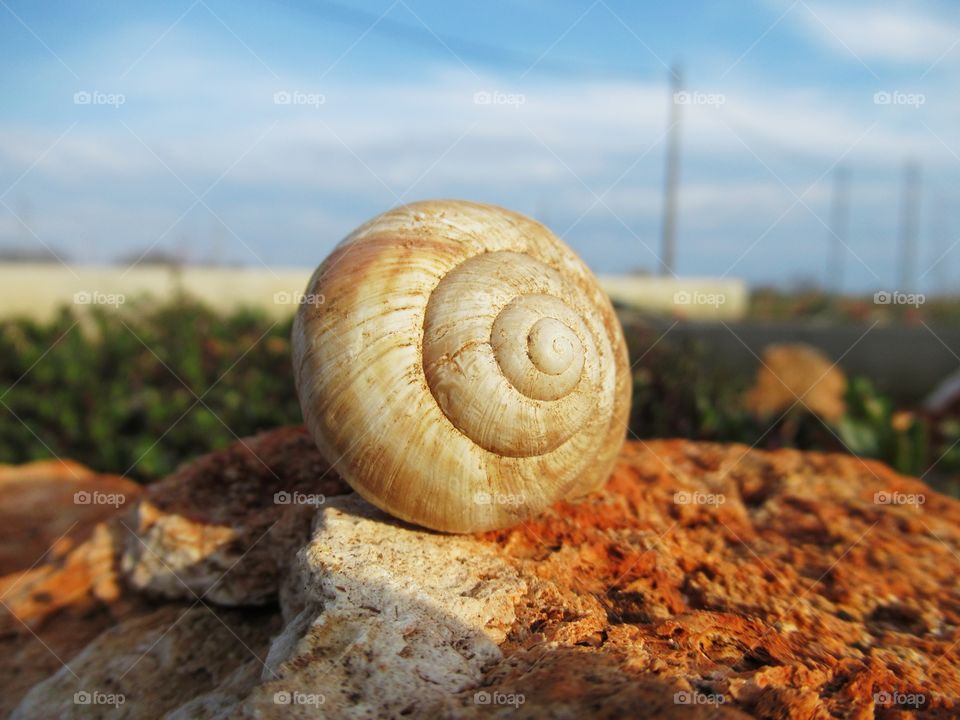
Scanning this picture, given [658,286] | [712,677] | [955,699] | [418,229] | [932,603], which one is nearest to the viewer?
[712,677]

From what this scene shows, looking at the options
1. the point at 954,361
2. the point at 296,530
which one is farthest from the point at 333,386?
the point at 954,361

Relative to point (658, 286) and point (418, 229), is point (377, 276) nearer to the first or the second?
point (418, 229)

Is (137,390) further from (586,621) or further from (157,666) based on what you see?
(586,621)

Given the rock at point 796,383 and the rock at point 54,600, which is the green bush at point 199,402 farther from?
the rock at point 54,600

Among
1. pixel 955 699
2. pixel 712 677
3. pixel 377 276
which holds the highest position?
pixel 377 276

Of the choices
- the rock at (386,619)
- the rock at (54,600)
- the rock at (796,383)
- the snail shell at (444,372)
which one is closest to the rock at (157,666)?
the rock at (54,600)

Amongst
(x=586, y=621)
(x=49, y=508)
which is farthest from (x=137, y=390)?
(x=586, y=621)
